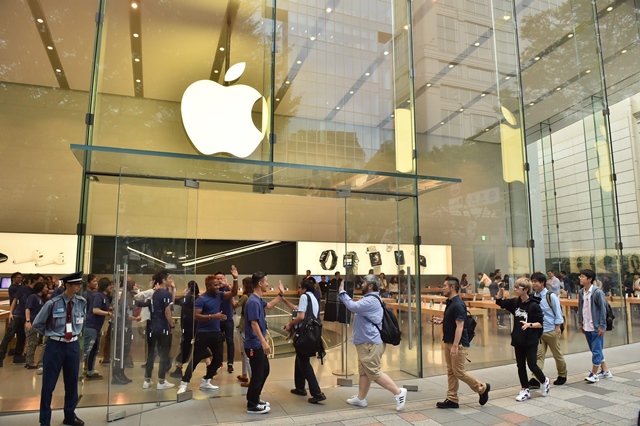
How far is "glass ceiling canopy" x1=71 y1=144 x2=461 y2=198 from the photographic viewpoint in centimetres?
511

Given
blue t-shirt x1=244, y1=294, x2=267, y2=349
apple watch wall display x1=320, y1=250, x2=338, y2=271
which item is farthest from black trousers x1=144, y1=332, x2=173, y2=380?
apple watch wall display x1=320, y1=250, x2=338, y2=271

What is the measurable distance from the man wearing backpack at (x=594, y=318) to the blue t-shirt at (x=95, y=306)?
21.9ft

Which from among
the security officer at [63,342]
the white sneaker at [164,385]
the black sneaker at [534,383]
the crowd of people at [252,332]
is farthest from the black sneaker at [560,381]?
the security officer at [63,342]

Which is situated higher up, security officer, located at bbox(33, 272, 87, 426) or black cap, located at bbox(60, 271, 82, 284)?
black cap, located at bbox(60, 271, 82, 284)

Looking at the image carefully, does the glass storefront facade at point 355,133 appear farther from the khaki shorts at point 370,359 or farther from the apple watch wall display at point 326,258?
the apple watch wall display at point 326,258

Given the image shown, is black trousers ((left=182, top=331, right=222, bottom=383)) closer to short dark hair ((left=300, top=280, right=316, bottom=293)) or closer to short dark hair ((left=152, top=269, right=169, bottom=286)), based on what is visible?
short dark hair ((left=152, top=269, right=169, bottom=286))

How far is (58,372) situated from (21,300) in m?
4.22

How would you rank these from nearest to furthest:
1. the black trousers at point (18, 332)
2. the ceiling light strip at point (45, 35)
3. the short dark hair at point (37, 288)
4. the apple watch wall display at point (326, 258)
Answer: the short dark hair at point (37, 288)
the black trousers at point (18, 332)
the ceiling light strip at point (45, 35)
the apple watch wall display at point (326, 258)

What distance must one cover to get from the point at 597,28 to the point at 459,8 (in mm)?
3463

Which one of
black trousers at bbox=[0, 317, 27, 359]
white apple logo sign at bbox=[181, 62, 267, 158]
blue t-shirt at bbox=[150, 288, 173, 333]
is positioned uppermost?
white apple logo sign at bbox=[181, 62, 267, 158]

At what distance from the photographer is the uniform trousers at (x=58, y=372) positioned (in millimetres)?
3934

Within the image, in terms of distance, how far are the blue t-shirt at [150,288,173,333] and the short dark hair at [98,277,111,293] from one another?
147 centimetres

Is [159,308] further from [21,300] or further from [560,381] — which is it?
[560,381]

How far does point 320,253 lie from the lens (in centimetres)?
1593
